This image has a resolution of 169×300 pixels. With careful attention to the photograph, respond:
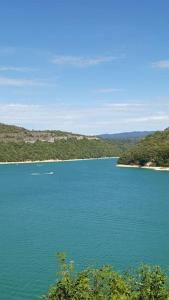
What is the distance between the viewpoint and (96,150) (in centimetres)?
18875

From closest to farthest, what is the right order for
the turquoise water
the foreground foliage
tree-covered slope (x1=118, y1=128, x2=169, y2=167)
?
the foreground foliage → the turquoise water → tree-covered slope (x1=118, y1=128, x2=169, y2=167)

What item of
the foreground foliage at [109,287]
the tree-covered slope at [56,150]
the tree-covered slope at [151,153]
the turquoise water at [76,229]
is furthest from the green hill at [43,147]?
the foreground foliage at [109,287]

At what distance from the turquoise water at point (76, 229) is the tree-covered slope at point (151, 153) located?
3870cm

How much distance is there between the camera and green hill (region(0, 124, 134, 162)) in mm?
169250

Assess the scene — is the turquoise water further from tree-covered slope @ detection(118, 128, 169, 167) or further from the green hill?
the green hill

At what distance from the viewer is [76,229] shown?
4556 cm

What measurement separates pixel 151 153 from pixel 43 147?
61621 mm

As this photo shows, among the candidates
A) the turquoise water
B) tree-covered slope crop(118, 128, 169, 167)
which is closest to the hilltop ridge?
tree-covered slope crop(118, 128, 169, 167)

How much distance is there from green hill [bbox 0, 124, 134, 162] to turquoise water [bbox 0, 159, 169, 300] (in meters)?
85.7

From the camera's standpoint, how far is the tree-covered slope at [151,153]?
123 metres

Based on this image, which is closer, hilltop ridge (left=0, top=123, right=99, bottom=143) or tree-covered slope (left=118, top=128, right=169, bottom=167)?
tree-covered slope (left=118, top=128, right=169, bottom=167)

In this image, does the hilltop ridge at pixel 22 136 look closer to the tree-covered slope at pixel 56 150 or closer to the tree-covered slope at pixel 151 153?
the tree-covered slope at pixel 56 150

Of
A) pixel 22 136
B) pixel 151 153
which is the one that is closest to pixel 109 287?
pixel 151 153

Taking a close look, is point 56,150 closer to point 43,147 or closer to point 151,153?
point 43,147
